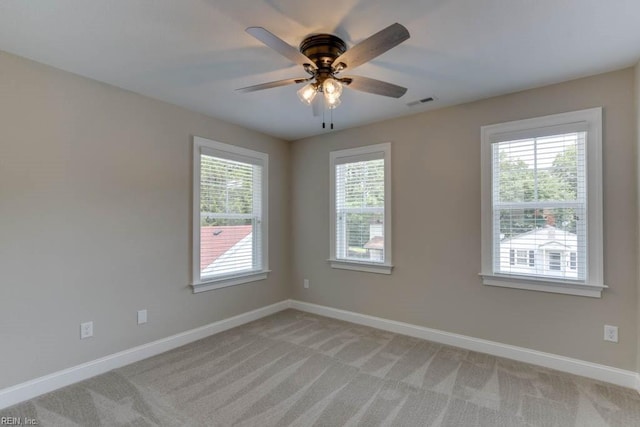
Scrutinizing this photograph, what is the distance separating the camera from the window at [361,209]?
3.65 m

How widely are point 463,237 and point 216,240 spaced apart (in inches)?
106

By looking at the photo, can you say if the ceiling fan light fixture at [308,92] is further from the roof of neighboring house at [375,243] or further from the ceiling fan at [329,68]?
the roof of neighboring house at [375,243]

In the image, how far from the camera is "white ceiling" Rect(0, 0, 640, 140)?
5.67 feet

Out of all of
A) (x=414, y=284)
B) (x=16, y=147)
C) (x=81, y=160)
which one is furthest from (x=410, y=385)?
(x=16, y=147)

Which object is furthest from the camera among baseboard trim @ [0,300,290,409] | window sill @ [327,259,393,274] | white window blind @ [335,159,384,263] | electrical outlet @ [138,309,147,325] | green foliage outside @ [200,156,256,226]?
white window blind @ [335,159,384,263]

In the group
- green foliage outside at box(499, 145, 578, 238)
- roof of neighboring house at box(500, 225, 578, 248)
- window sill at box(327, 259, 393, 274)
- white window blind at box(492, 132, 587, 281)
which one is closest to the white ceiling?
white window blind at box(492, 132, 587, 281)

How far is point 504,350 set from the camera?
288cm

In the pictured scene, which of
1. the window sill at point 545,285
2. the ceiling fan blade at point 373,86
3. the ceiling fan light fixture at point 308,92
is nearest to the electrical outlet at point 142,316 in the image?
the ceiling fan light fixture at point 308,92

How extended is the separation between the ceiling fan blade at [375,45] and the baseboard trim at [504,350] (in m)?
2.80

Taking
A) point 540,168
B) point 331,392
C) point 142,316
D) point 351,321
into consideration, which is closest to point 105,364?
point 142,316

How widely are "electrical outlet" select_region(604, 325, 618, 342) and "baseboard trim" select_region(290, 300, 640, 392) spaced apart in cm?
23

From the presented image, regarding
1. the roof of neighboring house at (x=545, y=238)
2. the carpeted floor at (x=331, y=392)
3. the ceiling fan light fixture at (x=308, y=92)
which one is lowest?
the carpeted floor at (x=331, y=392)

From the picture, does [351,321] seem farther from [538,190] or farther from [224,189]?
[538,190]

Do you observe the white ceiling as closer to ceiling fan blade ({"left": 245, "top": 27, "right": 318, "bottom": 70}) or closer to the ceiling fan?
the ceiling fan
